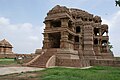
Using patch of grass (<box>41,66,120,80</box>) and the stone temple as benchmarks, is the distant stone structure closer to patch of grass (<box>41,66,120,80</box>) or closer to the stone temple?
the stone temple

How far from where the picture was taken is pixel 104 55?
3472cm

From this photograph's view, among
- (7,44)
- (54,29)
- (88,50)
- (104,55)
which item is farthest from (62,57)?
(7,44)

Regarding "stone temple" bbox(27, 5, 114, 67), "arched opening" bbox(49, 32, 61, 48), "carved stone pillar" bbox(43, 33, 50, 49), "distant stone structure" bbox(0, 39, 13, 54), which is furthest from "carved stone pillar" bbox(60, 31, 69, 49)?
"distant stone structure" bbox(0, 39, 13, 54)

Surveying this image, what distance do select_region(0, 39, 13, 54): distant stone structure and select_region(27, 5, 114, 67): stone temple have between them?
18.8m

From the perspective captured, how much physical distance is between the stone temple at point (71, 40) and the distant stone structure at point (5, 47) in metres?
18.8

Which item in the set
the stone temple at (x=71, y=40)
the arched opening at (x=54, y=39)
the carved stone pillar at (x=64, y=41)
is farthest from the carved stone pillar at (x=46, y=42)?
the carved stone pillar at (x=64, y=41)

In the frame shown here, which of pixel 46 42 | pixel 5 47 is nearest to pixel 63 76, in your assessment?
pixel 46 42

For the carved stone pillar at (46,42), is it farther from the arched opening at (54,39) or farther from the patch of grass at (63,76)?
the patch of grass at (63,76)

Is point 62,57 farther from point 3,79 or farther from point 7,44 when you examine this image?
point 7,44

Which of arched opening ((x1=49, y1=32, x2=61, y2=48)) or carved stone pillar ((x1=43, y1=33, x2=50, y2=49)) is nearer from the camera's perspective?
carved stone pillar ((x1=43, y1=33, x2=50, y2=49))

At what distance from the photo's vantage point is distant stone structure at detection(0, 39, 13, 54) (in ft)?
152

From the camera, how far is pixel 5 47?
154 ft

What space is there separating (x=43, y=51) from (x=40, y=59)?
328 centimetres

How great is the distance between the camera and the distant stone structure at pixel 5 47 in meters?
46.3
